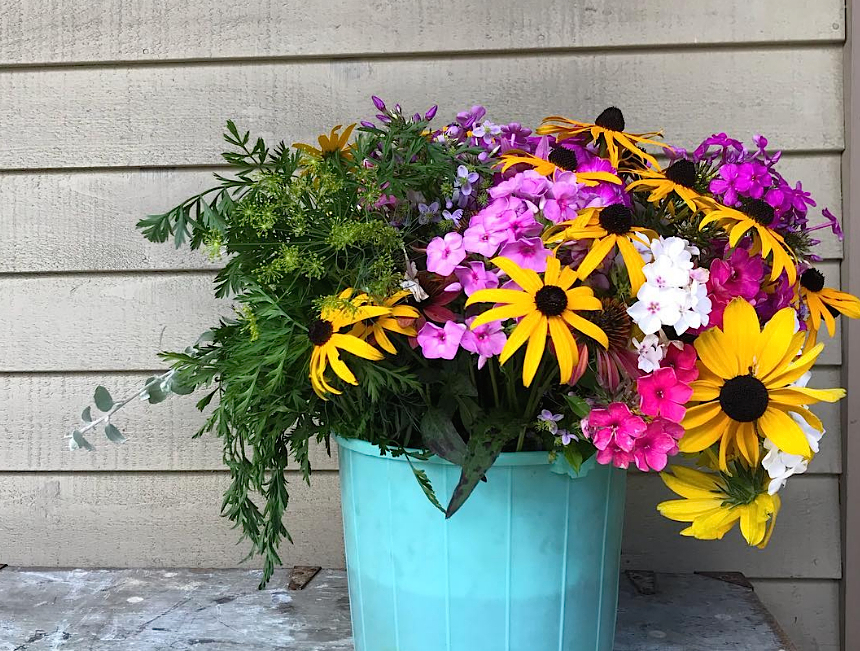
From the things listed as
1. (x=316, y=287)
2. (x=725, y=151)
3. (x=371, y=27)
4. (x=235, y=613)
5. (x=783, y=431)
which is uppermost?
(x=371, y=27)

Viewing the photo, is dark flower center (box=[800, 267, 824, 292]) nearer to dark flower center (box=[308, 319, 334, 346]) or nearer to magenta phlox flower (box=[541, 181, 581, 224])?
magenta phlox flower (box=[541, 181, 581, 224])

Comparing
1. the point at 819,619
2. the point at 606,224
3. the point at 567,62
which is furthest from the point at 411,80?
the point at 819,619

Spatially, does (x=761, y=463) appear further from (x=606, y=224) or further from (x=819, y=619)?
(x=819, y=619)

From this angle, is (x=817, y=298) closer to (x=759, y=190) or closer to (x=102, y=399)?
→ (x=759, y=190)

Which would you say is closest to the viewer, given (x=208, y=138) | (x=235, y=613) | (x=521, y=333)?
(x=521, y=333)

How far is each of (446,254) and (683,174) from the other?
0.62 ft

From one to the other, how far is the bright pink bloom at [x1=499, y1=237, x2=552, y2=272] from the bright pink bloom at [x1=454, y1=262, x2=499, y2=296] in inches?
0.8

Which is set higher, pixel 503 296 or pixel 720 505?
pixel 503 296

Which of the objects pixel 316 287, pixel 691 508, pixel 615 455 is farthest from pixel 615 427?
pixel 316 287

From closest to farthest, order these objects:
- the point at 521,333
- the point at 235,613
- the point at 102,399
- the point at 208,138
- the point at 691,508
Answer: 1. the point at 521,333
2. the point at 691,508
3. the point at 102,399
4. the point at 235,613
5. the point at 208,138

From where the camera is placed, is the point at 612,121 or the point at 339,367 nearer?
the point at 339,367

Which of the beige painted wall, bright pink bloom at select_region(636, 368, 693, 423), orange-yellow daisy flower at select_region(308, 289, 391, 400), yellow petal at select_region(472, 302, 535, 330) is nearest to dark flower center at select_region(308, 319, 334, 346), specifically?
orange-yellow daisy flower at select_region(308, 289, 391, 400)

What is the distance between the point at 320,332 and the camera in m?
0.49

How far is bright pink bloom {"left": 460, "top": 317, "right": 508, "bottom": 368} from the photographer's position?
483 millimetres
